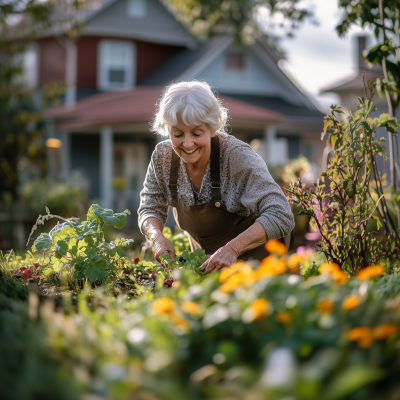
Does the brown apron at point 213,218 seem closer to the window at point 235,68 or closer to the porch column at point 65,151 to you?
the porch column at point 65,151

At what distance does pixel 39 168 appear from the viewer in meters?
15.4

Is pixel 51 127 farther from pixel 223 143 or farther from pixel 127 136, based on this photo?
pixel 223 143

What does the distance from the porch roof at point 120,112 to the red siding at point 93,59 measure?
1.07 m

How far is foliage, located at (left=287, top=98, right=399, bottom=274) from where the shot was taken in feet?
8.50

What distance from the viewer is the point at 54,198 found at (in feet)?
33.3

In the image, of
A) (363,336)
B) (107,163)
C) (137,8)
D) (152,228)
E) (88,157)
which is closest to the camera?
(363,336)

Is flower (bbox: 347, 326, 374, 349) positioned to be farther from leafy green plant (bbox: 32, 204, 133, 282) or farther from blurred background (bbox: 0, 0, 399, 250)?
blurred background (bbox: 0, 0, 399, 250)

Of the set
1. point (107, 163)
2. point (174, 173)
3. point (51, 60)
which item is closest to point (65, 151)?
point (107, 163)

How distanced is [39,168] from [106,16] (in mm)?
5931

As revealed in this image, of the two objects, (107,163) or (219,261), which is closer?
(219,261)

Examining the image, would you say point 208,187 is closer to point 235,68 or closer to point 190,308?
point 190,308

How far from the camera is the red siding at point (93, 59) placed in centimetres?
1625

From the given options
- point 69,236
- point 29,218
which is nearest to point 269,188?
point 69,236

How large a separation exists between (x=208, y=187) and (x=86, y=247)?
2.81 ft
